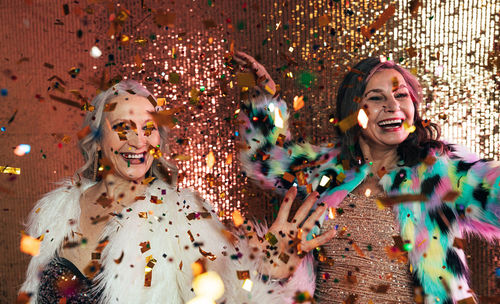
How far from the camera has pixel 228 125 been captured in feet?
5.20

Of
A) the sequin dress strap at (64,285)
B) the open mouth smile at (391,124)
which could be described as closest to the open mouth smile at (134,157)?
the sequin dress strap at (64,285)

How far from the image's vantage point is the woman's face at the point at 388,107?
3.85 ft

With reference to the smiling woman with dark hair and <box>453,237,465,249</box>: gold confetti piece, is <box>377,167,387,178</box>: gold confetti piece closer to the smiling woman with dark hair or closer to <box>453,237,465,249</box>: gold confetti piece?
the smiling woman with dark hair

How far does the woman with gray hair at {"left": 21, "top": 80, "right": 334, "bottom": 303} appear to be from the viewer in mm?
1108

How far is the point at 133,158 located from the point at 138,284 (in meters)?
0.33

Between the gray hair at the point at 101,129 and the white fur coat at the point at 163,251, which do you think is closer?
the white fur coat at the point at 163,251

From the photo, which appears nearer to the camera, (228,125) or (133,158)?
(133,158)

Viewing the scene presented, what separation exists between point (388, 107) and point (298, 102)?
1.36ft

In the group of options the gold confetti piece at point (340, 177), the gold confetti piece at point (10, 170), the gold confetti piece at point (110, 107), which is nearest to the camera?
the gold confetti piece at point (110, 107)

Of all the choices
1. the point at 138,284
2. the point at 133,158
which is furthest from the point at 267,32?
the point at 138,284

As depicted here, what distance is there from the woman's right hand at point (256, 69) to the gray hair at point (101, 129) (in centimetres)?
31

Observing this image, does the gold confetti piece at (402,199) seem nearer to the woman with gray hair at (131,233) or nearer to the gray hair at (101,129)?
the woman with gray hair at (131,233)

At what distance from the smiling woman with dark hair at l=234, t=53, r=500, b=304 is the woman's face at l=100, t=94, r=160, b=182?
0.37m

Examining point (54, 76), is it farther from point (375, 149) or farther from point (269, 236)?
point (375, 149)
